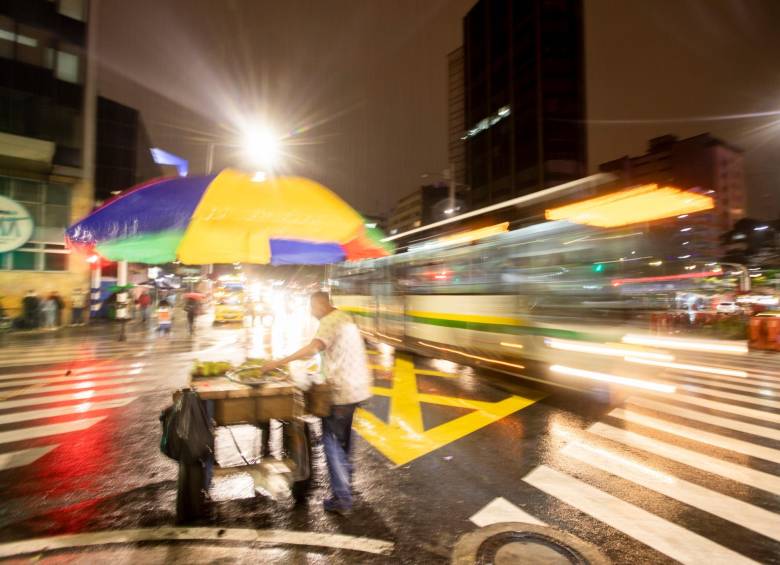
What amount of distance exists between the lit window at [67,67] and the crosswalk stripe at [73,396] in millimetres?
23045

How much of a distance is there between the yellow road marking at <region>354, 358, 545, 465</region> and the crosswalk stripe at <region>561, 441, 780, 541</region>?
5.34 feet

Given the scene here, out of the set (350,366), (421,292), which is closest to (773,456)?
(350,366)

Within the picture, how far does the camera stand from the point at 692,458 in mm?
5668

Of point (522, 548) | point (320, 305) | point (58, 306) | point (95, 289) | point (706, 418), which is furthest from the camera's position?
point (95, 289)

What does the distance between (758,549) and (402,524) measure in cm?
310

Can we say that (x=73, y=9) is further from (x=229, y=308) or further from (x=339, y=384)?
(x=339, y=384)

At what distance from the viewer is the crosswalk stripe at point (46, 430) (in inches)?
250

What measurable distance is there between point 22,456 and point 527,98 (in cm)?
6758

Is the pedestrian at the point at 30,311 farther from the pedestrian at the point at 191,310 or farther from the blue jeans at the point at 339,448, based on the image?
the blue jeans at the point at 339,448

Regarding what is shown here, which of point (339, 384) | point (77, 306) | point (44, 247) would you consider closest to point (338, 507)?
point (339, 384)

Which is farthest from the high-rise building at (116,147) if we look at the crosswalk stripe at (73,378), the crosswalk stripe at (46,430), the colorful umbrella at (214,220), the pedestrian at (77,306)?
the colorful umbrella at (214,220)

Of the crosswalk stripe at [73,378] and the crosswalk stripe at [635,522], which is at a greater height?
the crosswalk stripe at [73,378]

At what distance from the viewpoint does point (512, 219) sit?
9445 mm

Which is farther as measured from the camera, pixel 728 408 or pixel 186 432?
pixel 728 408
